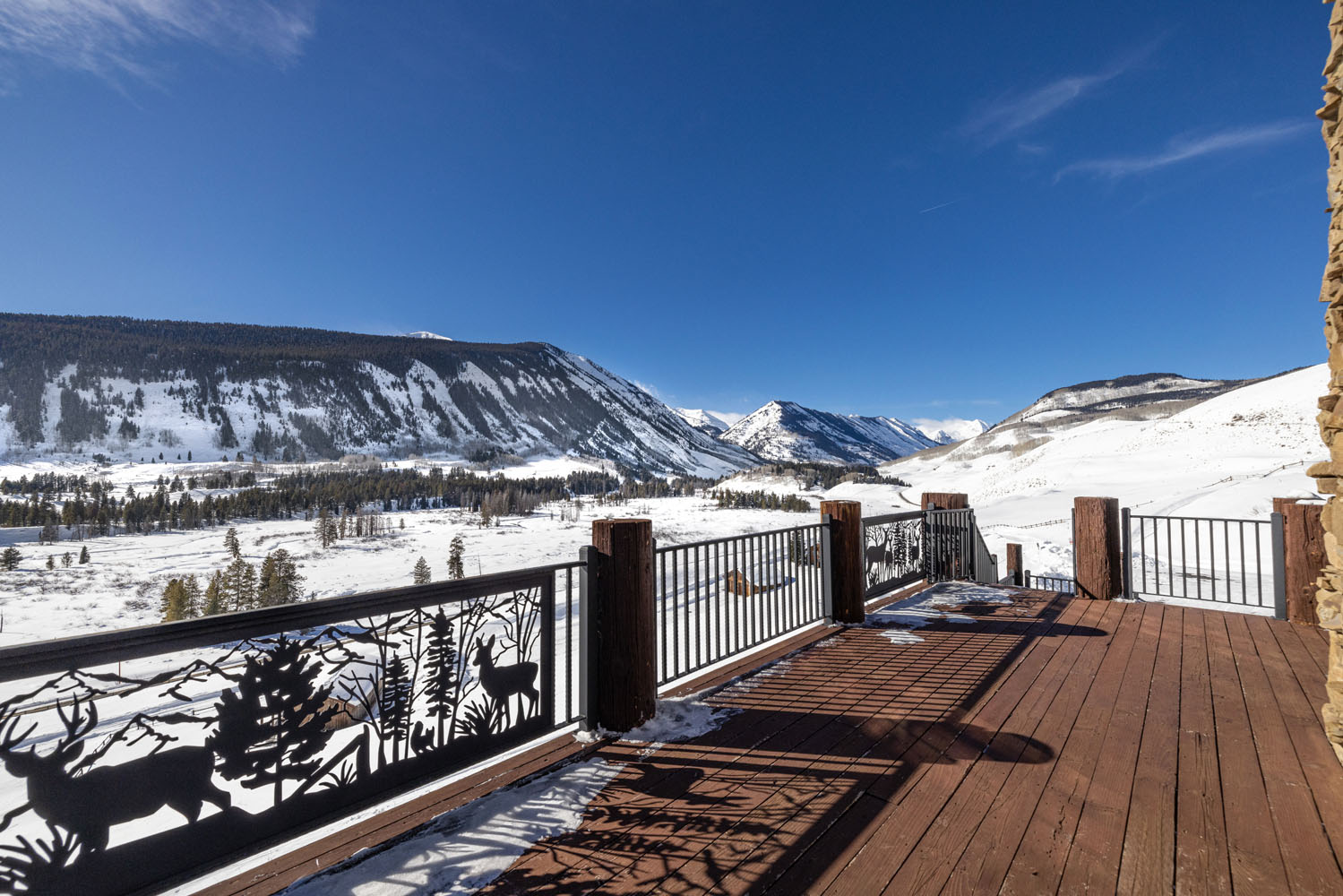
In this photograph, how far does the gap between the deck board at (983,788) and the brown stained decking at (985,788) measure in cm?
1

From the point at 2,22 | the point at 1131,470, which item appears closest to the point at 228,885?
the point at 1131,470

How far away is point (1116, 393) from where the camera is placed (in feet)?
577

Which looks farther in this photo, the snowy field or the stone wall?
the snowy field

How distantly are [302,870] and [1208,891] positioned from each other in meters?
3.20

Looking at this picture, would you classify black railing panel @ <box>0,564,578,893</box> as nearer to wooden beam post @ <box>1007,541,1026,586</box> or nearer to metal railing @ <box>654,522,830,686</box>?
metal railing @ <box>654,522,830,686</box>

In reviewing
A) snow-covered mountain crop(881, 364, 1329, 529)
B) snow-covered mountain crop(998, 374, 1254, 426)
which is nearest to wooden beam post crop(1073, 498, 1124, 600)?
snow-covered mountain crop(881, 364, 1329, 529)

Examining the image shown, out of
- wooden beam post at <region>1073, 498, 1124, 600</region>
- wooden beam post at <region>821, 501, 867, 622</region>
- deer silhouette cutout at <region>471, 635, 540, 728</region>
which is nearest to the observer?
deer silhouette cutout at <region>471, 635, 540, 728</region>

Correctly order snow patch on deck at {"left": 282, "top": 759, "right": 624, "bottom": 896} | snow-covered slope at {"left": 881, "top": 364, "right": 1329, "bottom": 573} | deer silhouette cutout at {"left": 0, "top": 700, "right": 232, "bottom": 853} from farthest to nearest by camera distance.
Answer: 1. snow-covered slope at {"left": 881, "top": 364, "right": 1329, "bottom": 573}
2. snow patch on deck at {"left": 282, "top": 759, "right": 624, "bottom": 896}
3. deer silhouette cutout at {"left": 0, "top": 700, "right": 232, "bottom": 853}

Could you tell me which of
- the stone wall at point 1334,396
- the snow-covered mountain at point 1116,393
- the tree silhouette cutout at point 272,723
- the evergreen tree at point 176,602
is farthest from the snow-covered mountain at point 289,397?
the stone wall at point 1334,396

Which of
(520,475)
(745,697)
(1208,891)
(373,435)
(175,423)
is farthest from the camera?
(373,435)

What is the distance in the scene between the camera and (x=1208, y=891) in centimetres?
184

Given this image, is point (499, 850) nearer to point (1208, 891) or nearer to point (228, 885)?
point (228, 885)

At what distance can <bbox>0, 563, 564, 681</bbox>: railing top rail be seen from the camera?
1.63 metres

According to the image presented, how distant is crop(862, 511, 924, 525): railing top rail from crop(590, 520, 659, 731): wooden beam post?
11.1ft
